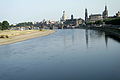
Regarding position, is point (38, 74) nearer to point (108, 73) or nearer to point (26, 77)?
point (26, 77)

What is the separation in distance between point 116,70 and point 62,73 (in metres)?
6.07

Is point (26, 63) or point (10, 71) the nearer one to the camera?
point (10, 71)

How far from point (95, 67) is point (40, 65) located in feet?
24.3

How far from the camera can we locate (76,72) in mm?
22672

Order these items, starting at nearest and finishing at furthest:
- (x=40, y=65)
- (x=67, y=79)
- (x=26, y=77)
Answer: (x=67, y=79) < (x=26, y=77) < (x=40, y=65)

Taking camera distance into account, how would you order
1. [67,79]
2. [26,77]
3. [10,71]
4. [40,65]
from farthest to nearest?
[40,65] → [10,71] → [26,77] → [67,79]

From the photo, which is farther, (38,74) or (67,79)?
(38,74)

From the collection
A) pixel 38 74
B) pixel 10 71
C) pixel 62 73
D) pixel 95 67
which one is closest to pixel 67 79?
pixel 62 73

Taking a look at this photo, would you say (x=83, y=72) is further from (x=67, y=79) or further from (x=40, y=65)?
(x=40, y=65)

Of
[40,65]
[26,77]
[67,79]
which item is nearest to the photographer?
[67,79]

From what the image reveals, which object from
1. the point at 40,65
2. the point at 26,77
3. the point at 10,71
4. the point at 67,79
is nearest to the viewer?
the point at 67,79

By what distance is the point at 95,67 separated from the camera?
2477cm

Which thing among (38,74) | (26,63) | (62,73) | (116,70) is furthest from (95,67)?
(26,63)

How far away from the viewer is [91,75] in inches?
832
